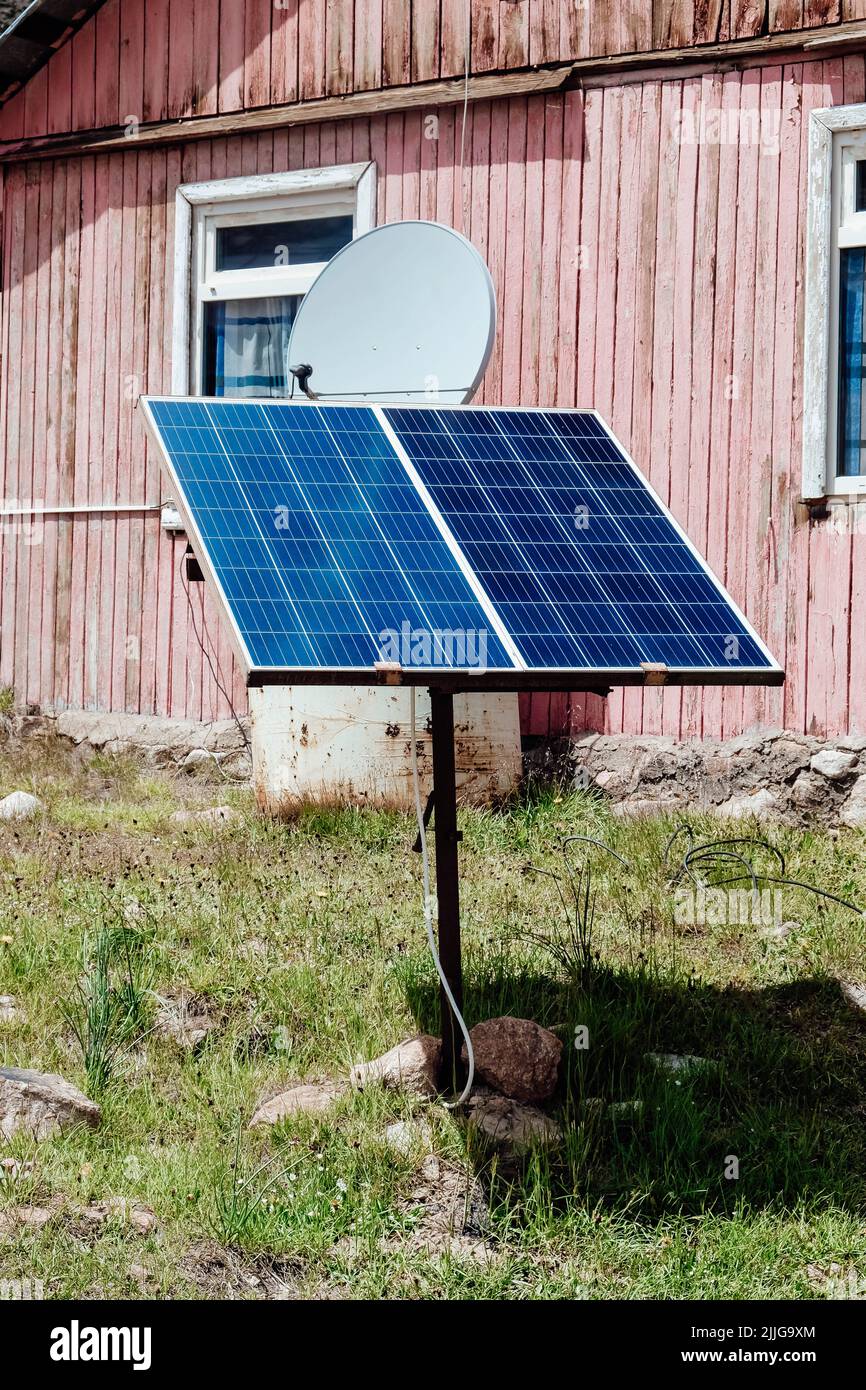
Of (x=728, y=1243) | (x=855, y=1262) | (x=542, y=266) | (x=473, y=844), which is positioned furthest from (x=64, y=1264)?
(x=542, y=266)

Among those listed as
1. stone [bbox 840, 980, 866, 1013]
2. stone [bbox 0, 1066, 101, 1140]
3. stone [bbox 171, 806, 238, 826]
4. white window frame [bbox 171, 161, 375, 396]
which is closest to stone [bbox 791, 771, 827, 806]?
stone [bbox 840, 980, 866, 1013]

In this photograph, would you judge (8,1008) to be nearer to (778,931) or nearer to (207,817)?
(207,817)

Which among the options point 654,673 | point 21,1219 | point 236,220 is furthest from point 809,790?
point 236,220

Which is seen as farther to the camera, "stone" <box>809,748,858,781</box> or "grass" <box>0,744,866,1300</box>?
"stone" <box>809,748,858,781</box>

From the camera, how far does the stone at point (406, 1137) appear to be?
4094 millimetres

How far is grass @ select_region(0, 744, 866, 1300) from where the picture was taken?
3707 millimetres

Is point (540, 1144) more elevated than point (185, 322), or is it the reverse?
point (185, 322)

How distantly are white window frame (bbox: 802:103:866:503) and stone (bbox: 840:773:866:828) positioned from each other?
4.84 ft

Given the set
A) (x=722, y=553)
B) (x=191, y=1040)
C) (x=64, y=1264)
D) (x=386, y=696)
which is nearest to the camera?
(x=64, y=1264)

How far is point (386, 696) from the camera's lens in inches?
294

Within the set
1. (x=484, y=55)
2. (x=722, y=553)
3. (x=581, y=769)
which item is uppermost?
(x=484, y=55)

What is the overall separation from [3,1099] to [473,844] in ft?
10.3

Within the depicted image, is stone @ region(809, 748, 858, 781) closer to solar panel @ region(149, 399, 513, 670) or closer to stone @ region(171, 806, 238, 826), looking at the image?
stone @ region(171, 806, 238, 826)

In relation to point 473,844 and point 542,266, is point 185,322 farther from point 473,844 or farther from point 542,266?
point 473,844
